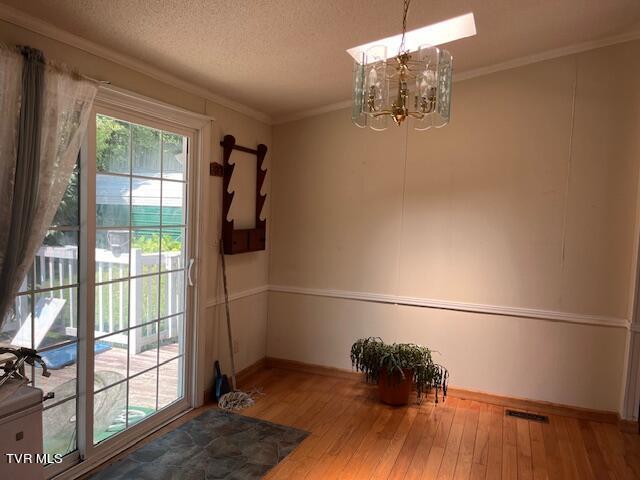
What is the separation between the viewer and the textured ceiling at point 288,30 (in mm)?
2070

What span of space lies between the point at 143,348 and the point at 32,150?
1.42m

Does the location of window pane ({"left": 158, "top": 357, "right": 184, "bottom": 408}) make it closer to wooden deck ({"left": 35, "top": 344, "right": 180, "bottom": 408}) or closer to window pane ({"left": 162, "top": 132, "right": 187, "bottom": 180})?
wooden deck ({"left": 35, "top": 344, "right": 180, "bottom": 408})

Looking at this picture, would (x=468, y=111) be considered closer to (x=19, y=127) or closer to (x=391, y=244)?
(x=391, y=244)

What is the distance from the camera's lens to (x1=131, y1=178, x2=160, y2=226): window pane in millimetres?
2710

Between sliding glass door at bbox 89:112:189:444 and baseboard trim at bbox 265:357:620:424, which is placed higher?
sliding glass door at bbox 89:112:189:444

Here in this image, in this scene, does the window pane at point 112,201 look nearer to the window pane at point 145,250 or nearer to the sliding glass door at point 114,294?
the sliding glass door at point 114,294

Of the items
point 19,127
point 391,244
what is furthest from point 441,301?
point 19,127

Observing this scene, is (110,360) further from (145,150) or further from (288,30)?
(288,30)

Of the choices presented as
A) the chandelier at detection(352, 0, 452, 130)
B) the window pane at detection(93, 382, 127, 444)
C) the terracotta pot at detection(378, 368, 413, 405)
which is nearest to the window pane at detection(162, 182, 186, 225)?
the window pane at detection(93, 382, 127, 444)

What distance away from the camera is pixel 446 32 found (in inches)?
108

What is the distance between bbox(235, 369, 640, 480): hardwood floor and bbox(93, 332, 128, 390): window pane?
101 centimetres

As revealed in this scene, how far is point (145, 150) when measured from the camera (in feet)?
9.05

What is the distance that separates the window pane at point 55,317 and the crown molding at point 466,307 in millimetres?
2065

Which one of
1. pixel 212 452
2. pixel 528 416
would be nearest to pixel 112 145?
pixel 212 452
